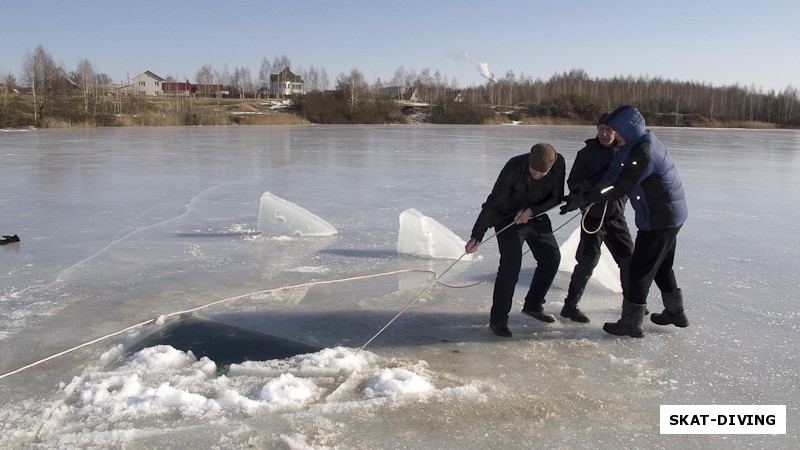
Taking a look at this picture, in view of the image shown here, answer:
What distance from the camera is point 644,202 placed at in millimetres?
3750

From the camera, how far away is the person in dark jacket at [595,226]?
157 inches

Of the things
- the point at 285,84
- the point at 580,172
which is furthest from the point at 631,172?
the point at 285,84

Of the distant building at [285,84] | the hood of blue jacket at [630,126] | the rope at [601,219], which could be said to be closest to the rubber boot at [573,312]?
the rope at [601,219]

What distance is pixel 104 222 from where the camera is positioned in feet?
23.8

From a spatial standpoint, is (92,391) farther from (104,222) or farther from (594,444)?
(104,222)

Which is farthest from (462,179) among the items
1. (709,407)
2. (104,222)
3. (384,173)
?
(709,407)

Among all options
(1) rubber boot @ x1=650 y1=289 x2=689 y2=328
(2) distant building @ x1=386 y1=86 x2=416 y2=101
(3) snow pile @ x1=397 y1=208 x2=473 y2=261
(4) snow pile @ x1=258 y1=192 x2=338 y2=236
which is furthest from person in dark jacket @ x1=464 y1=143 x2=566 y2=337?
(2) distant building @ x1=386 y1=86 x2=416 y2=101

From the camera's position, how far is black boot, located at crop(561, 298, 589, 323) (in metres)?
4.12

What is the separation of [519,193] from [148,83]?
9004 centimetres

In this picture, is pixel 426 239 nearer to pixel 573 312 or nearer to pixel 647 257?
pixel 573 312

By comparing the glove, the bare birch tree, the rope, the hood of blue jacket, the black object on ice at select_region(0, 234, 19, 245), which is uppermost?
the bare birch tree

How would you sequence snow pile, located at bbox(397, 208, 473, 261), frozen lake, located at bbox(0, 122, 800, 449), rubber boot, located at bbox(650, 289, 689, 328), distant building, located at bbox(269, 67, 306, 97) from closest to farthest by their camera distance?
frozen lake, located at bbox(0, 122, 800, 449), rubber boot, located at bbox(650, 289, 689, 328), snow pile, located at bbox(397, 208, 473, 261), distant building, located at bbox(269, 67, 306, 97)

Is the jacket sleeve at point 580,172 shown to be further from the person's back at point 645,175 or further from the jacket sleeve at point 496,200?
the jacket sleeve at point 496,200

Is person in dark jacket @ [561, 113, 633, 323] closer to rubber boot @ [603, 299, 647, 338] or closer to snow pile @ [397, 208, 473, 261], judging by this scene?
rubber boot @ [603, 299, 647, 338]
